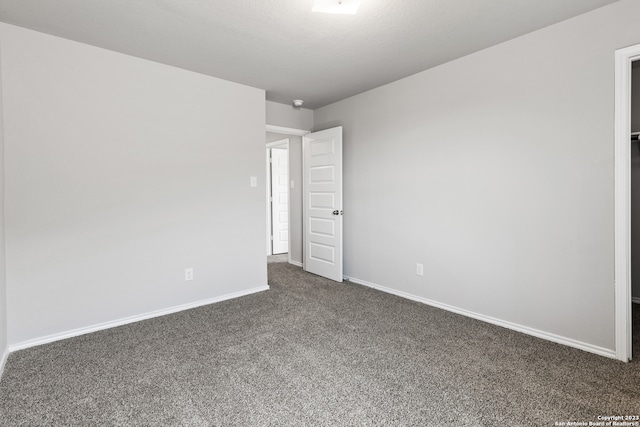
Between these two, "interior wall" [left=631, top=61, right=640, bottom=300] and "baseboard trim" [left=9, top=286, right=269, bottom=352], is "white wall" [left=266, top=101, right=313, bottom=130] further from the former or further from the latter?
"interior wall" [left=631, top=61, right=640, bottom=300]

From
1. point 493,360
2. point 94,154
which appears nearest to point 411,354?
point 493,360

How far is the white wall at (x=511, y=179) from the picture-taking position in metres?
2.24

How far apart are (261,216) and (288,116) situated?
1.59 metres

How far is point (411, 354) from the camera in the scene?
2.29 metres

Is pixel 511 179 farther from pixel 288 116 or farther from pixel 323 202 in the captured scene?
pixel 288 116

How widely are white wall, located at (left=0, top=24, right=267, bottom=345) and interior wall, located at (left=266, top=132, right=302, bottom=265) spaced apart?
4.50ft

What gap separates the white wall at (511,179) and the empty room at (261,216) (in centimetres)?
2

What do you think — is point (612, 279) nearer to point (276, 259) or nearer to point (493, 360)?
point (493, 360)

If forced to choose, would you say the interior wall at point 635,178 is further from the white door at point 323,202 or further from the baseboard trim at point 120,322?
the baseboard trim at point 120,322

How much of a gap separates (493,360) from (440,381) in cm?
52

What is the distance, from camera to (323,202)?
436 cm

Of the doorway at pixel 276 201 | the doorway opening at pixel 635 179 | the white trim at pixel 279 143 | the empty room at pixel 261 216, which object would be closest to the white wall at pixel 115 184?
the empty room at pixel 261 216

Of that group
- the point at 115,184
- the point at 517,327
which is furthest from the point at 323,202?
the point at 517,327

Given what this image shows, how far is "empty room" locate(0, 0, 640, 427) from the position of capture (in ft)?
6.25
